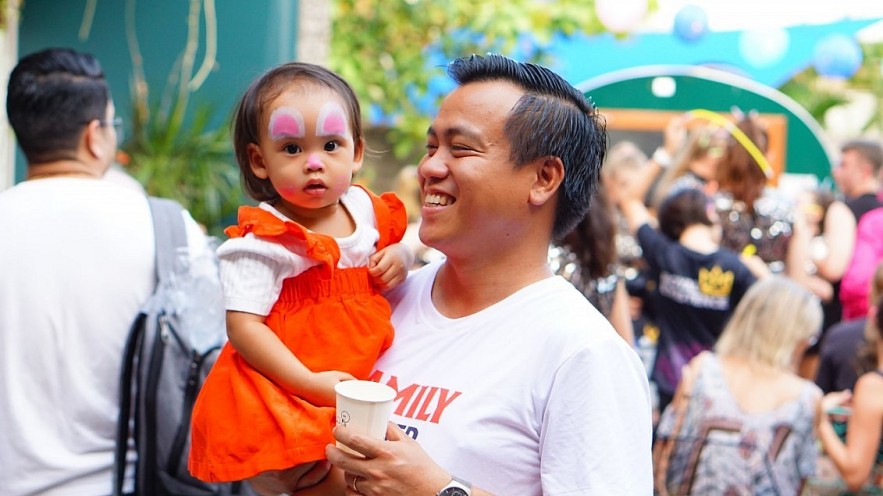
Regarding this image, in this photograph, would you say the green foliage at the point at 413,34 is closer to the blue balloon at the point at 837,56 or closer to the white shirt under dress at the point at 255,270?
the blue balloon at the point at 837,56

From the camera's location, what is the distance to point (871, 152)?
7.07m

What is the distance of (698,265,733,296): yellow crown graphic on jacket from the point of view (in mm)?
5195

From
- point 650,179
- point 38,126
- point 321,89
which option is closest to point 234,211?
point 650,179

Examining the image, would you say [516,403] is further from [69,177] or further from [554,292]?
[69,177]

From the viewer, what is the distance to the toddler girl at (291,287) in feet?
6.53

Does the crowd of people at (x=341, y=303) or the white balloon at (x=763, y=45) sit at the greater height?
the white balloon at (x=763, y=45)

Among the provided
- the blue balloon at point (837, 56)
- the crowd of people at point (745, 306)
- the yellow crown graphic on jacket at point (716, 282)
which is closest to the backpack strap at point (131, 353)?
the crowd of people at point (745, 306)

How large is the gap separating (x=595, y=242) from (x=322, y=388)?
7.56ft

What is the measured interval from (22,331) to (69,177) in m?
0.43

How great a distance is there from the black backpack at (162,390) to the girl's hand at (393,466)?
102 centimetres

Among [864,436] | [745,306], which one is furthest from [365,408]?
[745,306]

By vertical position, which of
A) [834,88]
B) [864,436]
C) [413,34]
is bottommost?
[864,436]

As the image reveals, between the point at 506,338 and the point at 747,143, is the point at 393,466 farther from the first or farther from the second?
the point at 747,143

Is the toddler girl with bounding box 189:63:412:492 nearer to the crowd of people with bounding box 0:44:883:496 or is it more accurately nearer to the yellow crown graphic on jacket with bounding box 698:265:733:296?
the crowd of people with bounding box 0:44:883:496
